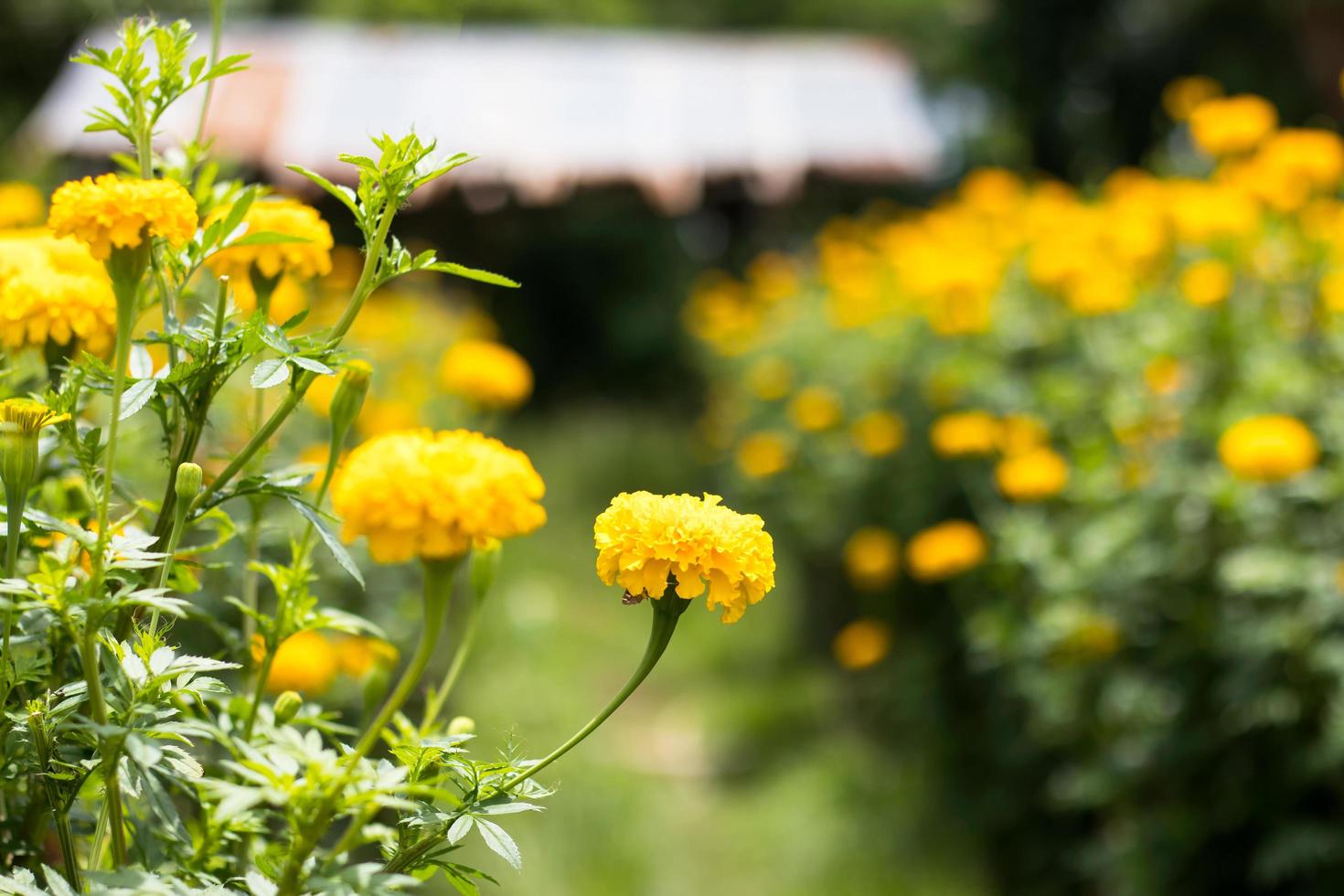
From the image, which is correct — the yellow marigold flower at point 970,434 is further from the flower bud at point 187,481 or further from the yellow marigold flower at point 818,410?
the flower bud at point 187,481

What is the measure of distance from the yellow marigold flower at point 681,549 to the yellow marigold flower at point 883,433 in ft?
7.85

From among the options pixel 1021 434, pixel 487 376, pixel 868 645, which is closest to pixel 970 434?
pixel 1021 434

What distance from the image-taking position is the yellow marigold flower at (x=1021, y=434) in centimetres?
252

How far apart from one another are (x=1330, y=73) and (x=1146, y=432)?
331 cm

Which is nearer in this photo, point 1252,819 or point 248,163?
point 1252,819

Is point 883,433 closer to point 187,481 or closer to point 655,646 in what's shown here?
point 655,646

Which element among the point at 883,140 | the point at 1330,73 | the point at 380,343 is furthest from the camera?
the point at 883,140

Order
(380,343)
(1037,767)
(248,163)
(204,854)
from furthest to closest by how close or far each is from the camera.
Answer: (248,163) → (380,343) → (1037,767) → (204,854)

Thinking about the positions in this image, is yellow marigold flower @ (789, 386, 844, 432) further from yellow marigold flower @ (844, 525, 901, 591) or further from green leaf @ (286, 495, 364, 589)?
green leaf @ (286, 495, 364, 589)

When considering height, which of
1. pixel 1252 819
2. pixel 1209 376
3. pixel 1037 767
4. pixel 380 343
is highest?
pixel 1209 376

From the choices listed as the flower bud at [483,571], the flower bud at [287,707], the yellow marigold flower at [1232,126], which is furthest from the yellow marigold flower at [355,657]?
the yellow marigold flower at [1232,126]

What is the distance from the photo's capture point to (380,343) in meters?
3.27

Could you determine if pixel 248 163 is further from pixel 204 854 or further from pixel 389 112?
pixel 204 854

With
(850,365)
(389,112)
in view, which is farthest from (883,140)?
(850,365)
